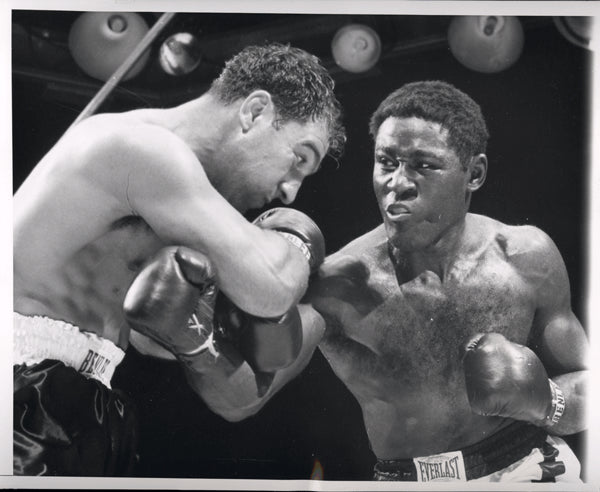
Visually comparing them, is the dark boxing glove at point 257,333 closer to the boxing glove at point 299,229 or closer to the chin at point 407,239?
the boxing glove at point 299,229

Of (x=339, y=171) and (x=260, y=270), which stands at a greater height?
(x=339, y=171)

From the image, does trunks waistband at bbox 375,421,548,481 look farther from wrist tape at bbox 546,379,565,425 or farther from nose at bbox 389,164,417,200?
nose at bbox 389,164,417,200

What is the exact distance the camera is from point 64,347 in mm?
2752

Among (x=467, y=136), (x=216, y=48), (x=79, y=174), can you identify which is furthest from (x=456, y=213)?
(x=79, y=174)

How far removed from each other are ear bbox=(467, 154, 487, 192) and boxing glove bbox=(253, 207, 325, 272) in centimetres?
54

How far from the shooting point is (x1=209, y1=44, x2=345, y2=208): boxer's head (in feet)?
9.48

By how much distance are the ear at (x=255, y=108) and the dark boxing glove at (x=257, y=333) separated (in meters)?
0.60

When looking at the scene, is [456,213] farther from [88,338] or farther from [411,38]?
[88,338]

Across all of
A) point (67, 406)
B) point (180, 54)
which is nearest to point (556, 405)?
point (67, 406)

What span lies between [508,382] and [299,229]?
842 millimetres

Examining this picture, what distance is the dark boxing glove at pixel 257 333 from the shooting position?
2.80 m

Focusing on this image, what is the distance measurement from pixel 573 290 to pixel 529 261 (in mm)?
180

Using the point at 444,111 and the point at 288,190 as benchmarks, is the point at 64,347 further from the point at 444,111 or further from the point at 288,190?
the point at 444,111

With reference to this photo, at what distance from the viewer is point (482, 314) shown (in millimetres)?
2904
